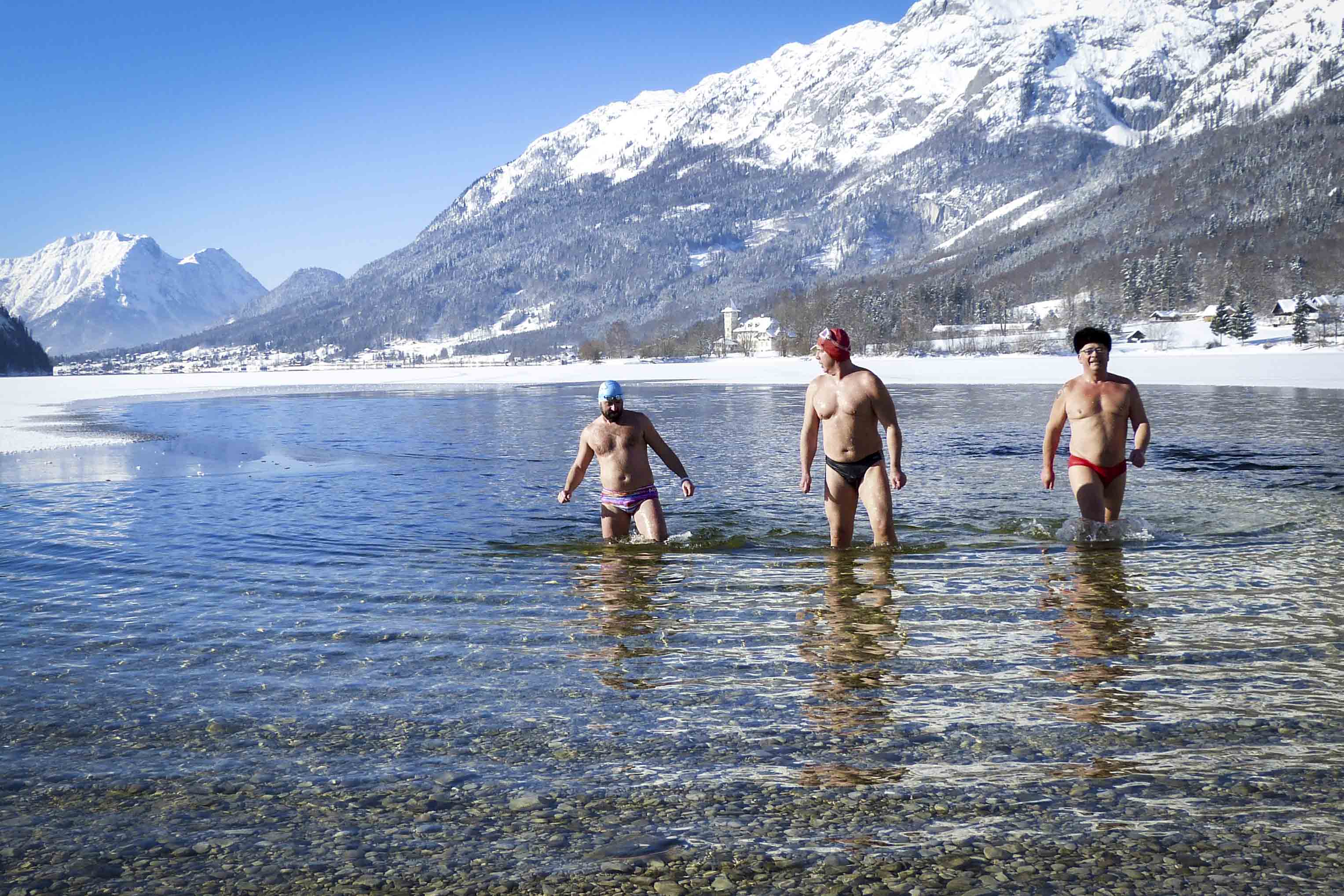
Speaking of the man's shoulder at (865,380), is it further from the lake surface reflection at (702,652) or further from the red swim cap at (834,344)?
the lake surface reflection at (702,652)

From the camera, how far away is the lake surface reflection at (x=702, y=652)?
13.3ft

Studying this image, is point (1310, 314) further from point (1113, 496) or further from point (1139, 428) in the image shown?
point (1139, 428)

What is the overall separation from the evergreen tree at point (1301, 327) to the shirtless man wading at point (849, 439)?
315 ft

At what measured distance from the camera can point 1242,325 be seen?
103000mm

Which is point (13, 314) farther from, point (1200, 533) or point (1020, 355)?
point (1200, 533)

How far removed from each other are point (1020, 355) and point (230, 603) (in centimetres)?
9334

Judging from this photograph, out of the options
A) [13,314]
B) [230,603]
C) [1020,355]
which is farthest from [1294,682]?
[13,314]

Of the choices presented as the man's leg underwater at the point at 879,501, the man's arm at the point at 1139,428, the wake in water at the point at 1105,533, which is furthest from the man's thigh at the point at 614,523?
the man's arm at the point at 1139,428

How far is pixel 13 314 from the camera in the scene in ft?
642

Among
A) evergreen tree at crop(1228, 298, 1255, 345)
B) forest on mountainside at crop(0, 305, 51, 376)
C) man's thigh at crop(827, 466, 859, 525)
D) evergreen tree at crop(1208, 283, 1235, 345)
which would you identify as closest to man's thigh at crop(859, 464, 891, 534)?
man's thigh at crop(827, 466, 859, 525)

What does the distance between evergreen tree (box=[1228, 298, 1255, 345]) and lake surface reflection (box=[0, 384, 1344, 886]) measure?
10227 cm

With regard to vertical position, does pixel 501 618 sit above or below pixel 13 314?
below

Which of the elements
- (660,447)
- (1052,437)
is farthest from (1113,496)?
(660,447)

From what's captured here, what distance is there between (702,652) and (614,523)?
13.7ft
